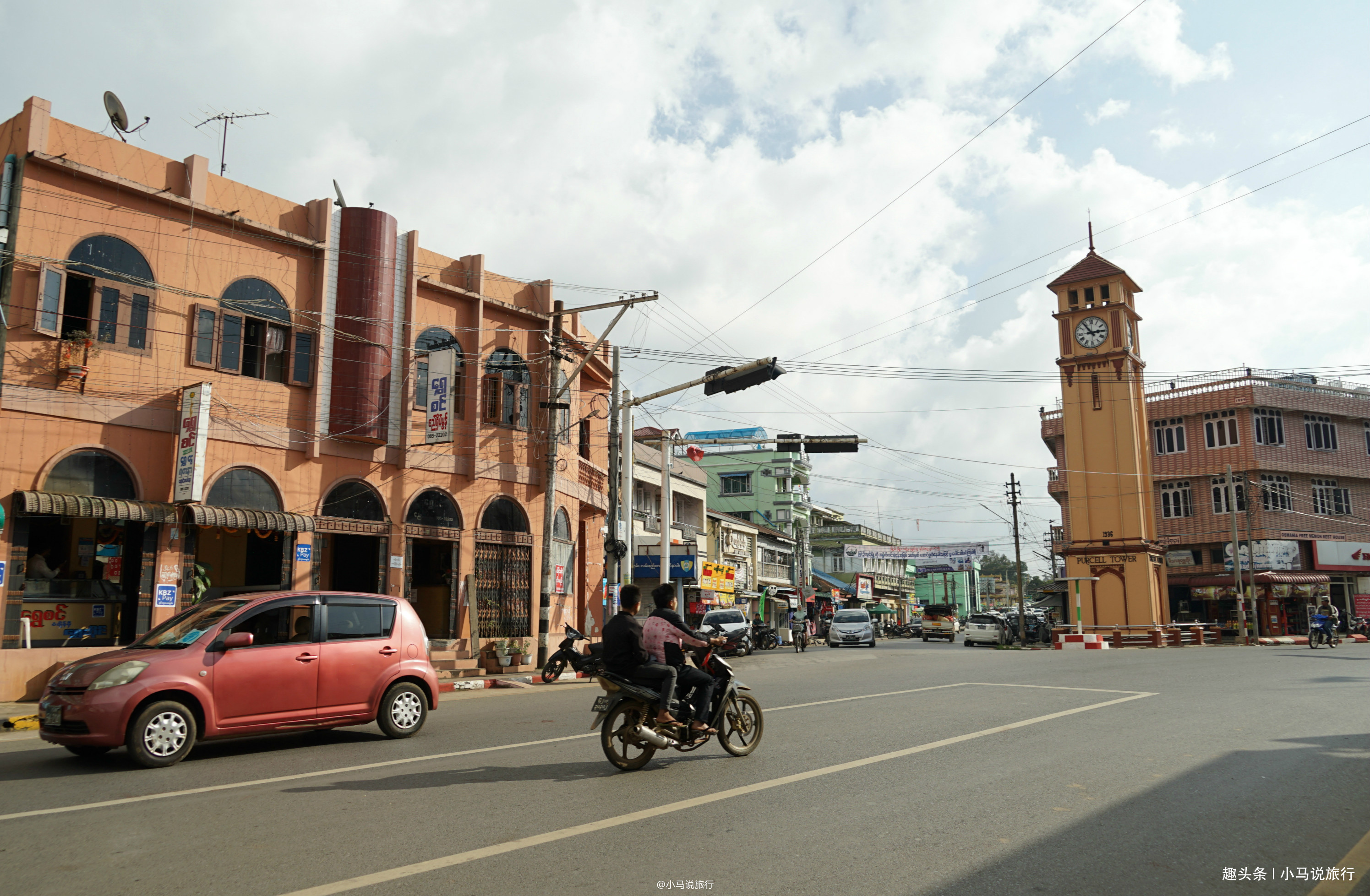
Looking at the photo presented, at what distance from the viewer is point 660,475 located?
44.7 metres

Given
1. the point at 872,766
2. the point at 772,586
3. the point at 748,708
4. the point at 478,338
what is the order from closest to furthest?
the point at 872,766
the point at 748,708
the point at 478,338
the point at 772,586

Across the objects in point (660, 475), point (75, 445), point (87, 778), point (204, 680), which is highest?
point (660, 475)

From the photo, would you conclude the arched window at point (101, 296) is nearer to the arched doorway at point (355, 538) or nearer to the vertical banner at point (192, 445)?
the vertical banner at point (192, 445)

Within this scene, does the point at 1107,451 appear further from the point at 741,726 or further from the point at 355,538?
the point at 741,726

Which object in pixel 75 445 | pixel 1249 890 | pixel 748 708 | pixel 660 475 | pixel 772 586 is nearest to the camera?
pixel 1249 890

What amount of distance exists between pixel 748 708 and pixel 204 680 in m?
5.37

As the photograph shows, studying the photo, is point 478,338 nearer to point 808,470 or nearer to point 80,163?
point 80,163

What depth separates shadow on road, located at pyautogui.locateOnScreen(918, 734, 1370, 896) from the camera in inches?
192

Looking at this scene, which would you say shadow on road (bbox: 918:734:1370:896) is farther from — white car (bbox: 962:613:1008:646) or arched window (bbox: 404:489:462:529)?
white car (bbox: 962:613:1008:646)

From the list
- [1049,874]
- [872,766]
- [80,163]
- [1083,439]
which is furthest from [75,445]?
[1083,439]

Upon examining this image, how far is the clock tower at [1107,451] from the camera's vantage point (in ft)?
144

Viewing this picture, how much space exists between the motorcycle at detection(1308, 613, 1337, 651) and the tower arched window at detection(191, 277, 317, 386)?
3313 cm

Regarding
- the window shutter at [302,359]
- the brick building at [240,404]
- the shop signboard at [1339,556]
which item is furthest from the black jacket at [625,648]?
the shop signboard at [1339,556]

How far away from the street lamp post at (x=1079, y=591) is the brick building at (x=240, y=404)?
981 inches
